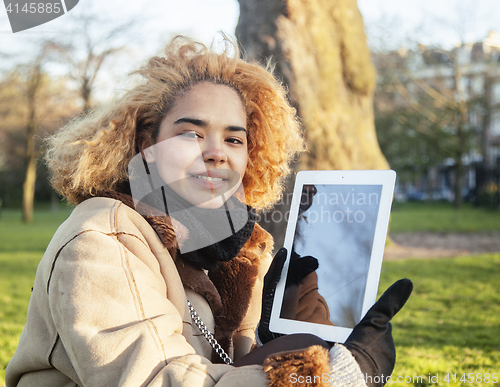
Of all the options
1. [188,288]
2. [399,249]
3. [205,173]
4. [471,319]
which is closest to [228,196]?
[205,173]

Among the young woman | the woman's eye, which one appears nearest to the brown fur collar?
the young woman

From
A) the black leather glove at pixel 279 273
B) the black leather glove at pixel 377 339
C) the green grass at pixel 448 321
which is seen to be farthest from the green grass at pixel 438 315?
Result: the black leather glove at pixel 377 339

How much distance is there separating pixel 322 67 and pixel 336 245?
17.9 ft

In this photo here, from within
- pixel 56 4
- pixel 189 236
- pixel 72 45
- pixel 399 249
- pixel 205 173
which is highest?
pixel 72 45

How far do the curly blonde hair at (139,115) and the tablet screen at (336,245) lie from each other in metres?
0.63

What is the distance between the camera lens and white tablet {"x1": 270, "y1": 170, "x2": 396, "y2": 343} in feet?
4.96

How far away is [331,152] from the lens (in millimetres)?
6691

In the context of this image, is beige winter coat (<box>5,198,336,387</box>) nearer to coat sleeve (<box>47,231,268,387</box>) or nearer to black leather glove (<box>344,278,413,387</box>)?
coat sleeve (<box>47,231,268,387</box>)

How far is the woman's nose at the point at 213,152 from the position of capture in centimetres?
175

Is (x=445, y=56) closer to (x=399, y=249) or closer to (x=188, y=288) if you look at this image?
(x=399, y=249)

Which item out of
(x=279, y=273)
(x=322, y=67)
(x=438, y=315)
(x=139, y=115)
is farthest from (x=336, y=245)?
(x=322, y=67)

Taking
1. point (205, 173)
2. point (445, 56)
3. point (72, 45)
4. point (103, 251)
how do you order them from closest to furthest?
point (103, 251) → point (205, 173) → point (72, 45) → point (445, 56)

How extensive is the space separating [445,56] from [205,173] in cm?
2352

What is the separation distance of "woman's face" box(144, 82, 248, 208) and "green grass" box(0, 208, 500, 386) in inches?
87.4
